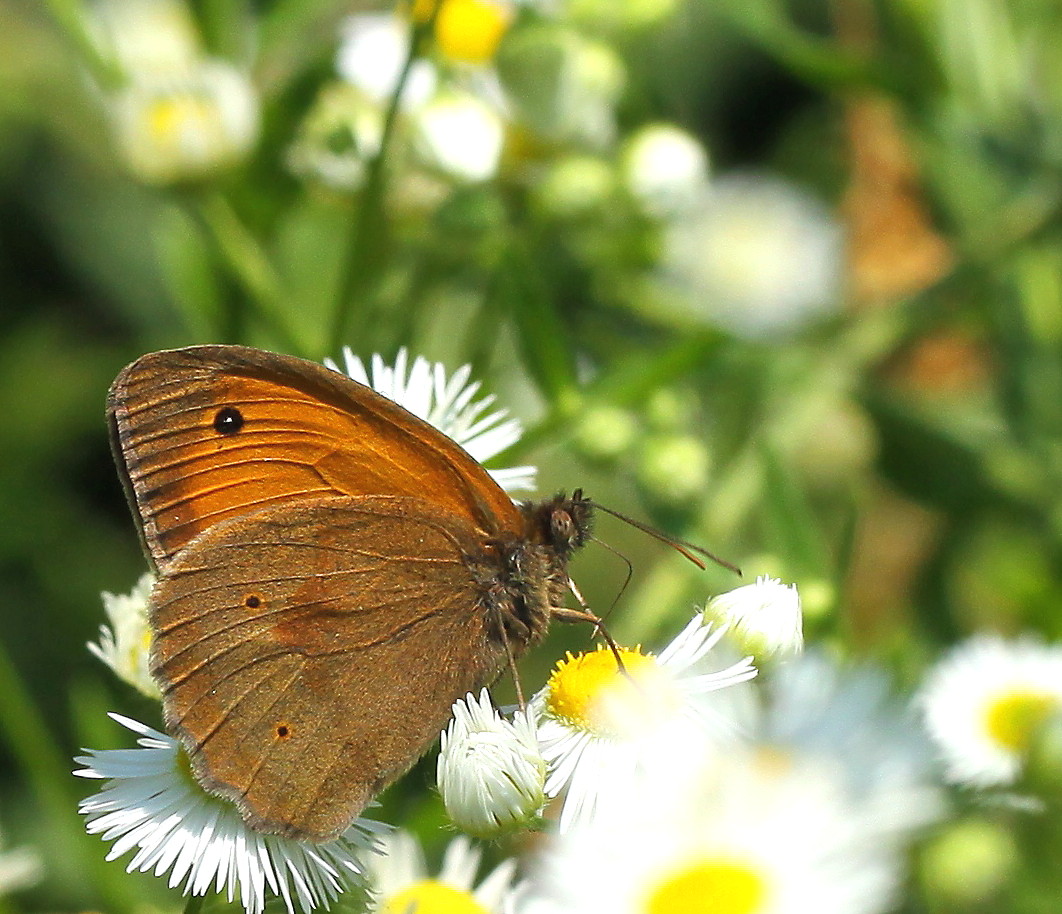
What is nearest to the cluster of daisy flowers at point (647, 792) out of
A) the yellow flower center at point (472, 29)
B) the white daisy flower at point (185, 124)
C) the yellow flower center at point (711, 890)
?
the yellow flower center at point (711, 890)

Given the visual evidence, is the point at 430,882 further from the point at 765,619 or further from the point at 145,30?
the point at 145,30

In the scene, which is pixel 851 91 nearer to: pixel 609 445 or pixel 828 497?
pixel 828 497

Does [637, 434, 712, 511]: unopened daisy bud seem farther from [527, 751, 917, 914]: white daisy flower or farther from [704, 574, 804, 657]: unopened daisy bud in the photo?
[527, 751, 917, 914]: white daisy flower

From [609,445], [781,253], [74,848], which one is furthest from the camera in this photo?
[781,253]

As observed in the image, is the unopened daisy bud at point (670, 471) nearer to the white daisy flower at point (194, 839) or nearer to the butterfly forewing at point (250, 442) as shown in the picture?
the butterfly forewing at point (250, 442)

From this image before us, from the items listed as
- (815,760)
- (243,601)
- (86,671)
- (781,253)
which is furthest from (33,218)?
(815,760)

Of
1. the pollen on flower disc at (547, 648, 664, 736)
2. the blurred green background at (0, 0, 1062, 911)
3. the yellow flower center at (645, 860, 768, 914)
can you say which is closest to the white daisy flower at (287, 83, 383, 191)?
the blurred green background at (0, 0, 1062, 911)
